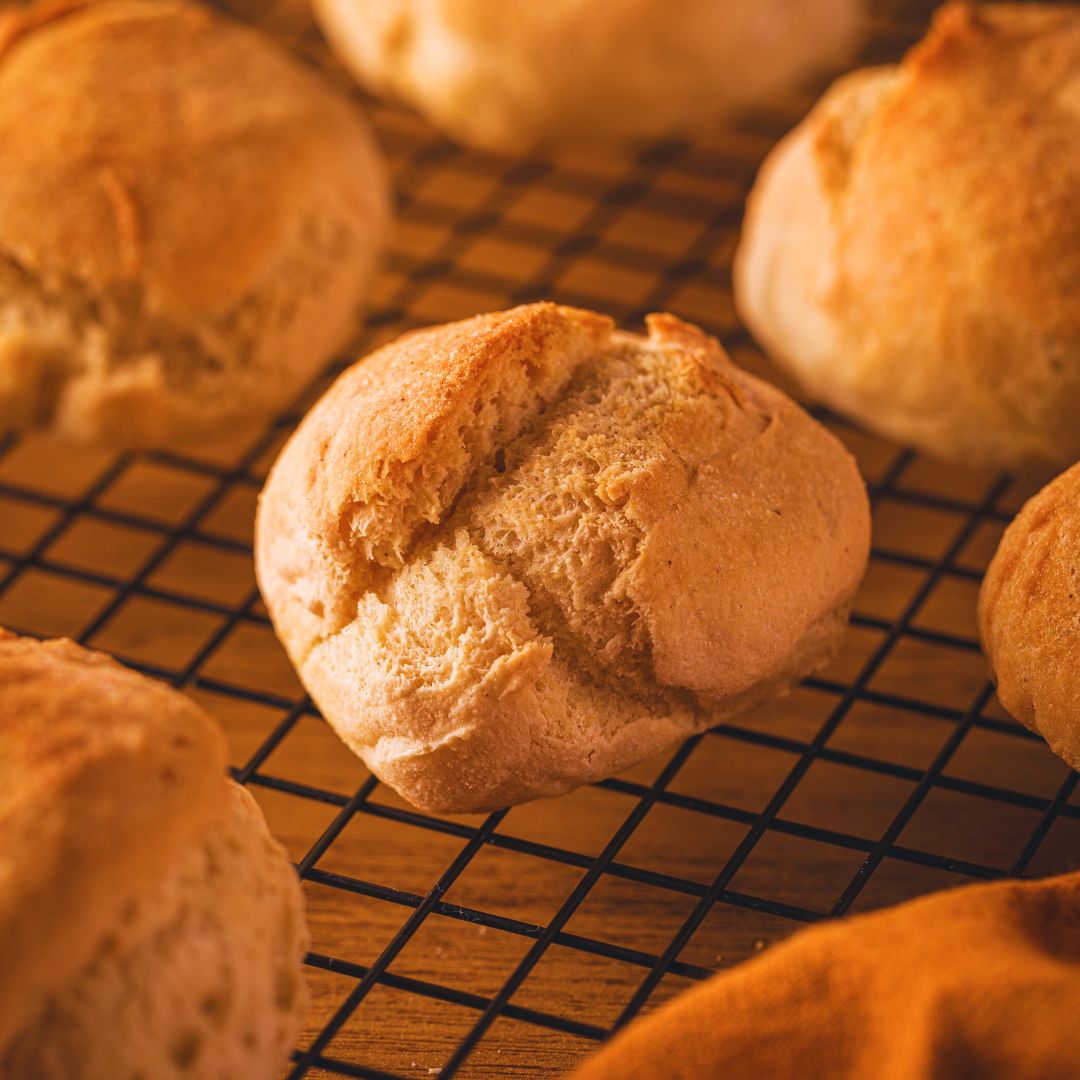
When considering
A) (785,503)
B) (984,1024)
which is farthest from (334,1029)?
(785,503)

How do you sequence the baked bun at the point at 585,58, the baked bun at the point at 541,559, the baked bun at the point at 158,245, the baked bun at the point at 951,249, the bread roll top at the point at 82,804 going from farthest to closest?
the baked bun at the point at 585,58, the baked bun at the point at 158,245, the baked bun at the point at 951,249, the baked bun at the point at 541,559, the bread roll top at the point at 82,804

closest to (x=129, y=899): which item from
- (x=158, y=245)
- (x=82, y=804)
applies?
(x=82, y=804)

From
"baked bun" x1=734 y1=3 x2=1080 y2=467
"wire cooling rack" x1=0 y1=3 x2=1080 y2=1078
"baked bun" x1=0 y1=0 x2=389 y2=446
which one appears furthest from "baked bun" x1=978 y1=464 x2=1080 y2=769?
"baked bun" x1=0 y1=0 x2=389 y2=446

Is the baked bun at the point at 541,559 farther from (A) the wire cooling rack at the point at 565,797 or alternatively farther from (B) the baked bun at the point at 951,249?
(B) the baked bun at the point at 951,249

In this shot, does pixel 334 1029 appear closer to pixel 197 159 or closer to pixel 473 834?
pixel 473 834

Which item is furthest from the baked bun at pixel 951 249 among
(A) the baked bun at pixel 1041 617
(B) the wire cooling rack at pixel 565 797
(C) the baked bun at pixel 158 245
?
(C) the baked bun at pixel 158 245

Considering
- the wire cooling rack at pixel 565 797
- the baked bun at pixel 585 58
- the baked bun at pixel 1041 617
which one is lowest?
the wire cooling rack at pixel 565 797

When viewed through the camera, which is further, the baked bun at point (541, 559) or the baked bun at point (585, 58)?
the baked bun at point (585, 58)
